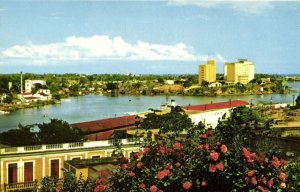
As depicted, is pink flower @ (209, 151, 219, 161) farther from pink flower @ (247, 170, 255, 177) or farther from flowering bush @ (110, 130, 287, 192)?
pink flower @ (247, 170, 255, 177)

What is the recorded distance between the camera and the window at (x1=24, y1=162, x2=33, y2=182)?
41.0ft

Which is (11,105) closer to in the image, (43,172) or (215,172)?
(43,172)

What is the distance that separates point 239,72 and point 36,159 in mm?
103961

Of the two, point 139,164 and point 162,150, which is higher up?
point 162,150

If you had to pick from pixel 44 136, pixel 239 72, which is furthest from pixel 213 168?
pixel 239 72

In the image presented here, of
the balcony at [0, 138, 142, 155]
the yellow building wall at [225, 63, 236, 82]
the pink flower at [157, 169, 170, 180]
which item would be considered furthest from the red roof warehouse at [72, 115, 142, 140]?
the yellow building wall at [225, 63, 236, 82]

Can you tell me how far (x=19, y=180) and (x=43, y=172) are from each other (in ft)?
2.29

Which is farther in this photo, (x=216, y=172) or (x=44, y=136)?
(x=44, y=136)

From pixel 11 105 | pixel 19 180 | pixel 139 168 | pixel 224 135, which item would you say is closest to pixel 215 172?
pixel 224 135

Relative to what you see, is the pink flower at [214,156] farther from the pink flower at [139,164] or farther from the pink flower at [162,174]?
the pink flower at [139,164]

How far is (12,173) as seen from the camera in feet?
40.7

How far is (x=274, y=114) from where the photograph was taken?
118 feet

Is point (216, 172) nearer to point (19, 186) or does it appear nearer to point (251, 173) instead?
point (251, 173)

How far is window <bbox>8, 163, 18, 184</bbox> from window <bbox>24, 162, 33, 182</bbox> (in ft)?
0.82
